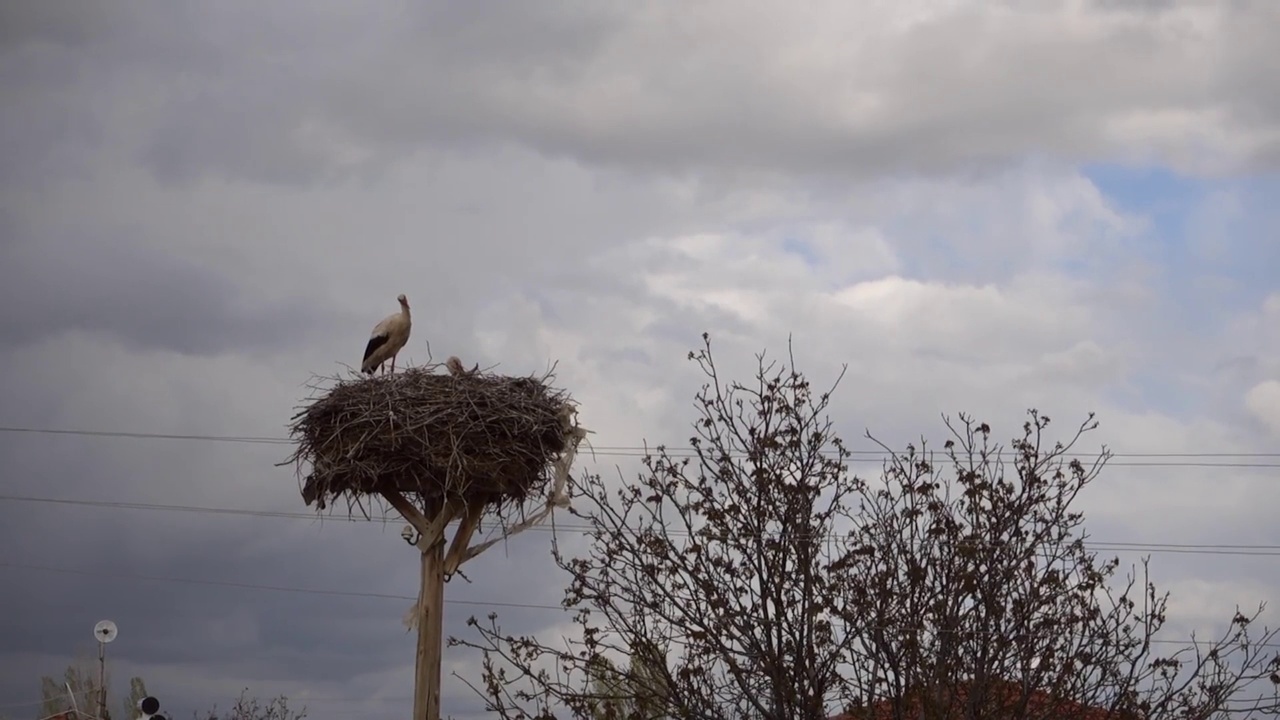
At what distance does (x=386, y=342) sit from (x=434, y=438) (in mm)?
3320

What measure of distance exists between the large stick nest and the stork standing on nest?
2.16 m

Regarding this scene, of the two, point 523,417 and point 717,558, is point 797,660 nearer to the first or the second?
point 717,558

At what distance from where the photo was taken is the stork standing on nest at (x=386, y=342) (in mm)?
14070

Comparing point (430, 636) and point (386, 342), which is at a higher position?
point (386, 342)

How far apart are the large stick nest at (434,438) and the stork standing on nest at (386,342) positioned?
7.07 feet

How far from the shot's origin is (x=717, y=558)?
6785 millimetres

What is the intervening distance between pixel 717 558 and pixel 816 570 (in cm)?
49

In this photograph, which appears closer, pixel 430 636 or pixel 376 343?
pixel 430 636

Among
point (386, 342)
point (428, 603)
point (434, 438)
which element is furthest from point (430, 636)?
point (386, 342)

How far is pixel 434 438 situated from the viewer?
1104cm

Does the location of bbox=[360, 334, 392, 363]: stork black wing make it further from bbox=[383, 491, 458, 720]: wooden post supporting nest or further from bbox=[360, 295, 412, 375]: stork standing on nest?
bbox=[383, 491, 458, 720]: wooden post supporting nest

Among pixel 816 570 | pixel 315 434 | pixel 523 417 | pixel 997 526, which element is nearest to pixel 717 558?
pixel 816 570

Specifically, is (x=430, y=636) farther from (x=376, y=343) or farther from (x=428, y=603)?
(x=376, y=343)

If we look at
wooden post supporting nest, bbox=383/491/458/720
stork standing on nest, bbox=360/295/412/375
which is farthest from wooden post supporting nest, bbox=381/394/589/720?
stork standing on nest, bbox=360/295/412/375
